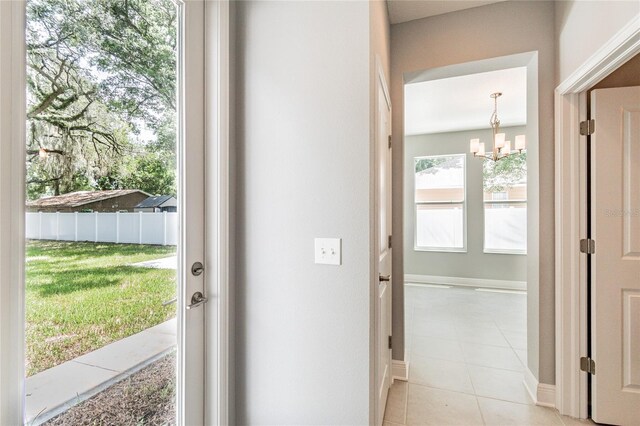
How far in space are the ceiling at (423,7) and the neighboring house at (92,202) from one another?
216 centimetres

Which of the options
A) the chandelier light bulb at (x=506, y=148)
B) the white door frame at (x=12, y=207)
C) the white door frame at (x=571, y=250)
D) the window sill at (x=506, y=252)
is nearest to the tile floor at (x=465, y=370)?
the white door frame at (x=571, y=250)

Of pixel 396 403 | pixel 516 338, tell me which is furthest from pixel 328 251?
pixel 516 338

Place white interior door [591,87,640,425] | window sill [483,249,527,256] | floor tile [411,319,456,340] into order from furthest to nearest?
window sill [483,249,527,256] → floor tile [411,319,456,340] → white interior door [591,87,640,425]

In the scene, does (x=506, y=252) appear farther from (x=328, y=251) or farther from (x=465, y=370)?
(x=328, y=251)

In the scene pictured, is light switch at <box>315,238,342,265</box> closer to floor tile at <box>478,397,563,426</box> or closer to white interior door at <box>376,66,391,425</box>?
white interior door at <box>376,66,391,425</box>

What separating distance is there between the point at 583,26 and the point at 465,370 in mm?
2568

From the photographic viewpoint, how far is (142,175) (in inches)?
45.7

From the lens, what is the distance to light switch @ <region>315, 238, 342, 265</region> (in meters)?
1.36

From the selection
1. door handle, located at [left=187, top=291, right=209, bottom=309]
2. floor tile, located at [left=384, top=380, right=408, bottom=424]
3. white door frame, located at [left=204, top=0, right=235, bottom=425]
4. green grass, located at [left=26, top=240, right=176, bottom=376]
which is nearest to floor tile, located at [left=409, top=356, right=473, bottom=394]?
floor tile, located at [left=384, top=380, right=408, bottom=424]

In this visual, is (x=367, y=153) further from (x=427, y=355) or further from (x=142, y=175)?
(x=427, y=355)

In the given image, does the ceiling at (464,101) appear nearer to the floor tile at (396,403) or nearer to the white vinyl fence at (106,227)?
the floor tile at (396,403)

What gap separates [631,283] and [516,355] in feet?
4.40

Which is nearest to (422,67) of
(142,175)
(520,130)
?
(142,175)

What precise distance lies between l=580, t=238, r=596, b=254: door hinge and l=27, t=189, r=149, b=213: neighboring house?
2520mm
